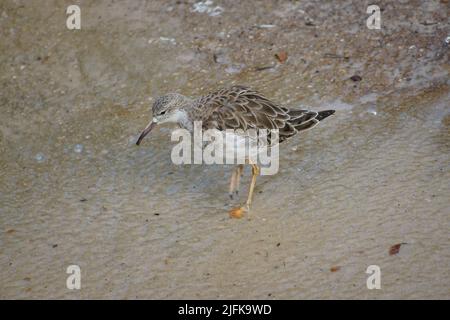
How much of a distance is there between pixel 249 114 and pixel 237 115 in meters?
0.13

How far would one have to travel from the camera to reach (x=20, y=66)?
27.6 feet

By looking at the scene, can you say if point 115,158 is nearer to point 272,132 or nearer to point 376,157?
point 272,132

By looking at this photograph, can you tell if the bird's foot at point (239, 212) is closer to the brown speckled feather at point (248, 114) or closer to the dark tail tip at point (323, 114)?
the brown speckled feather at point (248, 114)

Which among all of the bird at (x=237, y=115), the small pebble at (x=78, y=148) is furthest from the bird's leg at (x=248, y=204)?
the small pebble at (x=78, y=148)

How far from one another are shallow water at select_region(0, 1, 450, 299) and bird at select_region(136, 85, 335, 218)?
0.36m

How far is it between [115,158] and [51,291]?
1.90 meters

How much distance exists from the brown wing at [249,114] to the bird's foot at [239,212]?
72 centimetres

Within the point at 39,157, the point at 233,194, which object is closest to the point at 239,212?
the point at 233,194

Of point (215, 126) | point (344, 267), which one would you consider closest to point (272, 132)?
point (215, 126)

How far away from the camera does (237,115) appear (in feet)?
20.7

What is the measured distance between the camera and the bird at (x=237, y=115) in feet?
20.6

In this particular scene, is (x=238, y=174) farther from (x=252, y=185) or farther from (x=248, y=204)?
(x=248, y=204)

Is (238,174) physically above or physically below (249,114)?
below

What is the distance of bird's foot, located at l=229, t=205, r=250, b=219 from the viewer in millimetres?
6145
